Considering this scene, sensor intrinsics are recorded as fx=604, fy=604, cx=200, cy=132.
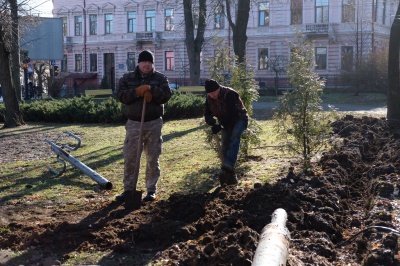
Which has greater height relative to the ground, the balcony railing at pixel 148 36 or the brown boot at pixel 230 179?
the balcony railing at pixel 148 36

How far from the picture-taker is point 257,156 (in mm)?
11461

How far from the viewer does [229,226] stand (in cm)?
594

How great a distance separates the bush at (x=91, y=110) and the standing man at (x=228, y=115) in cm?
1241

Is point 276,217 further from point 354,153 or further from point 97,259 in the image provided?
point 354,153

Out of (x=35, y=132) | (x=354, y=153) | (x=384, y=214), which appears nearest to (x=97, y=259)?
(x=384, y=214)

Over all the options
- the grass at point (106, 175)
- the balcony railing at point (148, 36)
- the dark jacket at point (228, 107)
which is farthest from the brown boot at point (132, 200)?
the balcony railing at point (148, 36)

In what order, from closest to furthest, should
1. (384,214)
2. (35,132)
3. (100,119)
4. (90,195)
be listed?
(384,214) < (90,195) < (35,132) < (100,119)

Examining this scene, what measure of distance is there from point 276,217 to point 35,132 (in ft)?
47.0

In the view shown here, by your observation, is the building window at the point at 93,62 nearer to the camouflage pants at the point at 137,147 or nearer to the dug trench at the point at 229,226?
the dug trench at the point at 229,226

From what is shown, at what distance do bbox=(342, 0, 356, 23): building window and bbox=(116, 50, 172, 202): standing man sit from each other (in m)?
41.5

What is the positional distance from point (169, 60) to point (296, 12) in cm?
1326

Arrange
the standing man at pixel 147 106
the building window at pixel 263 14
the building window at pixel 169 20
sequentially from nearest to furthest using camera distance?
the standing man at pixel 147 106 → the building window at pixel 263 14 → the building window at pixel 169 20

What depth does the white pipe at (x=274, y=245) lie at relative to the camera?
4504mm

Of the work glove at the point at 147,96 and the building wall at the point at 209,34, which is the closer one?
the work glove at the point at 147,96
